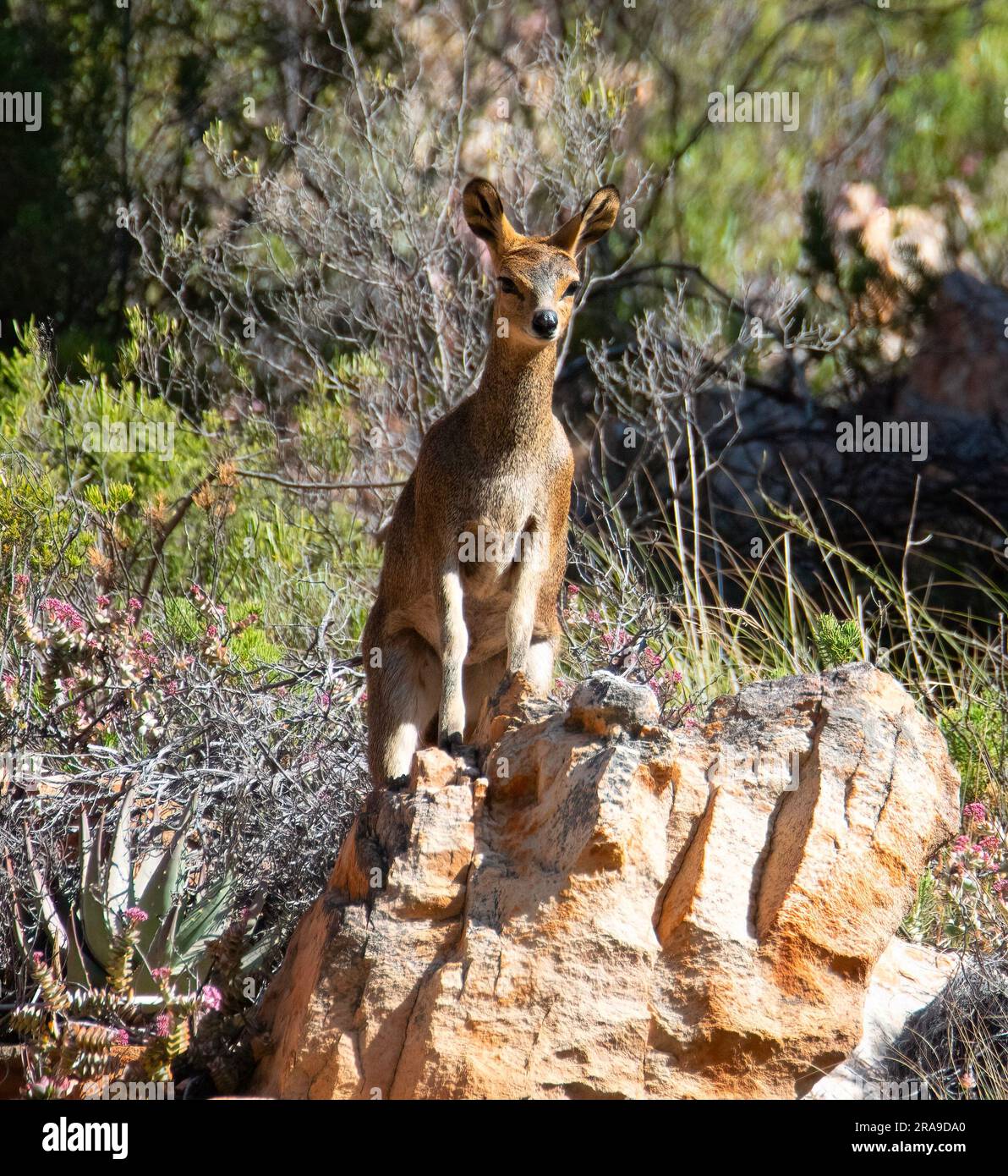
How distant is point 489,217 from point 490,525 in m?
1.29

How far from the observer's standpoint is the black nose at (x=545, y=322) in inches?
208

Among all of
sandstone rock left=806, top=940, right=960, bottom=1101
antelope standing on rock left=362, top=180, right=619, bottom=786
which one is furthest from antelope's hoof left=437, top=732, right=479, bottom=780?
sandstone rock left=806, top=940, right=960, bottom=1101

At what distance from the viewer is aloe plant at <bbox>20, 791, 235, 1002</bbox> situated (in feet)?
16.7

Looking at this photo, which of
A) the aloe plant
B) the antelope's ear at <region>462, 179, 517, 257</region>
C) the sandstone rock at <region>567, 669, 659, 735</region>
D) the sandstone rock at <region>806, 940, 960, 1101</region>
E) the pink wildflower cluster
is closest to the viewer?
the sandstone rock at <region>567, 669, 659, 735</region>

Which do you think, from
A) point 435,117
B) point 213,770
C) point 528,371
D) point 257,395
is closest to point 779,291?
point 435,117

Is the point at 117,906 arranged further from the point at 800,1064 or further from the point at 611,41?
the point at 611,41

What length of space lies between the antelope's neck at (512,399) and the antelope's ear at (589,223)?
472 mm

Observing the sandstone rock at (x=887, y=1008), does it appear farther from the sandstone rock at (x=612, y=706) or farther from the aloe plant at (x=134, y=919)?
the aloe plant at (x=134, y=919)

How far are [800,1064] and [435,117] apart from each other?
971cm

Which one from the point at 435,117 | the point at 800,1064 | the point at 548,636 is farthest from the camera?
the point at 435,117

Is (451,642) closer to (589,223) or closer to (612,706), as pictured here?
(612,706)

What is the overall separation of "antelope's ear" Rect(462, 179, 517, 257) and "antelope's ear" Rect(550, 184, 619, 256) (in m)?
0.20

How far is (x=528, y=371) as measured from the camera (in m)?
5.59

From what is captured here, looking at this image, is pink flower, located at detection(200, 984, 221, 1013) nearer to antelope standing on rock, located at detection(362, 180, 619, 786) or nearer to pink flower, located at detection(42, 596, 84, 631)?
antelope standing on rock, located at detection(362, 180, 619, 786)
